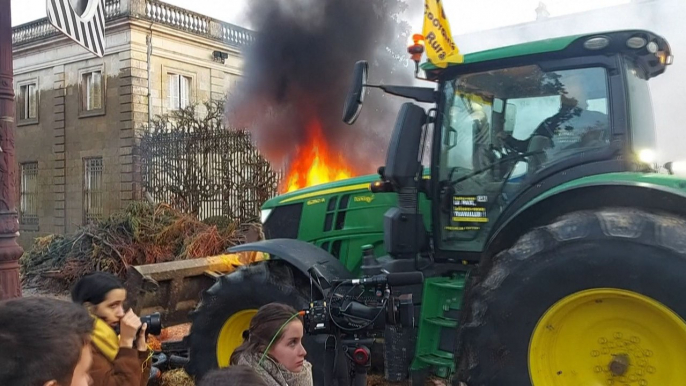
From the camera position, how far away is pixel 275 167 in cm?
1345

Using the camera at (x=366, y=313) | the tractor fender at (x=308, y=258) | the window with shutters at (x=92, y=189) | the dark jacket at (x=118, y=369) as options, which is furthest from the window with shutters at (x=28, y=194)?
the dark jacket at (x=118, y=369)

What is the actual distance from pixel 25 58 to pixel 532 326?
2349 centimetres

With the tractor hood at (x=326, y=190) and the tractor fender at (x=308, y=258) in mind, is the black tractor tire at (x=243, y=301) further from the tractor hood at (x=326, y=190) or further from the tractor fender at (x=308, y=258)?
the tractor hood at (x=326, y=190)

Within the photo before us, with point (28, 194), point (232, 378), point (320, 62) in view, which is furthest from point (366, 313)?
point (28, 194)

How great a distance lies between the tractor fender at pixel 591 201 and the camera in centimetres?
322

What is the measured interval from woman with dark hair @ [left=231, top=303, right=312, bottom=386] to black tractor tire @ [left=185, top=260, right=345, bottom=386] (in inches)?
62.9

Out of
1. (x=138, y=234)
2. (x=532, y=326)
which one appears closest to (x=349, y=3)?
(x=138, y=234)

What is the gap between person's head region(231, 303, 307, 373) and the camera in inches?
114

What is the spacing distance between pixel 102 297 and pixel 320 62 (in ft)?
27.1

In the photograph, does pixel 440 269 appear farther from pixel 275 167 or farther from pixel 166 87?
pixel 166 87

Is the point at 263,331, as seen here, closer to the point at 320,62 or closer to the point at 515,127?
the point at 515,127

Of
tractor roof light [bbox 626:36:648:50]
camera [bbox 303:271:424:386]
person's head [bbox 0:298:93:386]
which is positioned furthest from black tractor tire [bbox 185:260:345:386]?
person's head [bbox 0:298:93:386]

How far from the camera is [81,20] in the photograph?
5562 mm

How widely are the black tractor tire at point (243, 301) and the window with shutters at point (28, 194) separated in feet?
65.9
